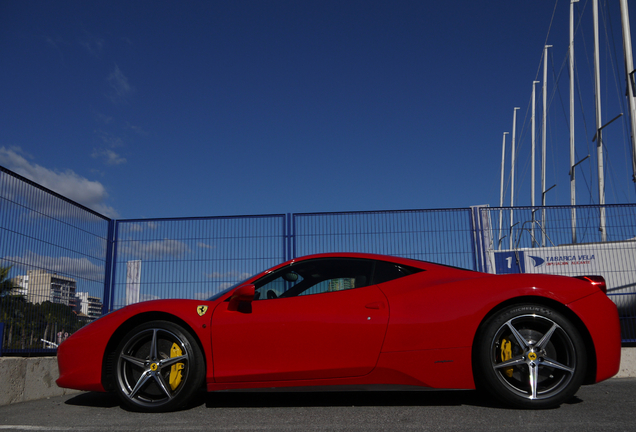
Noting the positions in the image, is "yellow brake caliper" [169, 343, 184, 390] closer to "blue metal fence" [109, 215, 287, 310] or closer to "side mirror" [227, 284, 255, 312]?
"side mirror" [227, 284, 255, 312]

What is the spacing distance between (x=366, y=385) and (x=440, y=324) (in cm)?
68

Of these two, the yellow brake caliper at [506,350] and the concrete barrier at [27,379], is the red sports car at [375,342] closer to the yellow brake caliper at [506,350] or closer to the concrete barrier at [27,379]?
the yellow brake caliper at [506,350]

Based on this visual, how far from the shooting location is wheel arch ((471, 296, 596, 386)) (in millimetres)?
3242

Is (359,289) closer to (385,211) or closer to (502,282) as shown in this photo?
(502,282)

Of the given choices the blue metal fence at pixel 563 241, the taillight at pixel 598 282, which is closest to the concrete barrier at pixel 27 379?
the taillight at pixel 598 282

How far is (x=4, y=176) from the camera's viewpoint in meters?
4.39

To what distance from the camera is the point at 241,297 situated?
3396 millimetres

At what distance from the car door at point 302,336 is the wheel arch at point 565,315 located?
2.24ft

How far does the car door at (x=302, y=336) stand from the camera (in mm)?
3246

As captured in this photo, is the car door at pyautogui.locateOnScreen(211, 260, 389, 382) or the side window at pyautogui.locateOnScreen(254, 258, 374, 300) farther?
the side window at pyautogui.locateOnScreen(254, 258, 374, 300)

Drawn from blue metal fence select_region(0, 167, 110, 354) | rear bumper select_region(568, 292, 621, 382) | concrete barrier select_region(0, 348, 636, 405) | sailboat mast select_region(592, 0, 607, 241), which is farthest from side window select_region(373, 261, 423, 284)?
sailboat mast select_region(592, 0, 607, 241)

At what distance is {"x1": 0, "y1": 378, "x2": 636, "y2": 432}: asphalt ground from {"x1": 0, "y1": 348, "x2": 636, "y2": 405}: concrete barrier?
6.1 inches

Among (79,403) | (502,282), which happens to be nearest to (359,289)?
(502,282)

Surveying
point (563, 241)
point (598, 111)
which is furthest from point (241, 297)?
point (598, 111)
